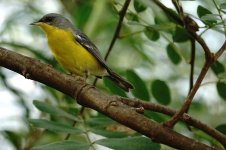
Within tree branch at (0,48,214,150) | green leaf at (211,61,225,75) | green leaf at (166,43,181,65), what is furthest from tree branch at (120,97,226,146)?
green leaf at (166,43,181,65)

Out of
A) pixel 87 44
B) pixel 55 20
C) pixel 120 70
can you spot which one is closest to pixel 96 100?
pixel 120 70

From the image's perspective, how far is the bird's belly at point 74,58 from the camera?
2.30 m

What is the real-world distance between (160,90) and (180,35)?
19 cm

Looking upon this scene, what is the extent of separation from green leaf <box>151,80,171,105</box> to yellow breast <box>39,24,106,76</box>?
0.60 meters

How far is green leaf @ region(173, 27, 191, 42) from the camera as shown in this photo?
1.55 m

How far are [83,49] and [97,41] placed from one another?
0.14 metres

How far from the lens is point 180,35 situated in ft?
5.18

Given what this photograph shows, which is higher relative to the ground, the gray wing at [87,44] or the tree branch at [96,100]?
the tree branch at [96,100]

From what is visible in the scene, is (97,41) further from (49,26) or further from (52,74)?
(52,74)

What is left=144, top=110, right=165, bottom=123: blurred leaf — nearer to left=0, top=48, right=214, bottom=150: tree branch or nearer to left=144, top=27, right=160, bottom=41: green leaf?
left=144, top=27, right=160, bottom=41: green leaf

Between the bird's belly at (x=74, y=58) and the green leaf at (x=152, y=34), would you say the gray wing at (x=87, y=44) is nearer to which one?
the bird's belly at (x=74, y=58)

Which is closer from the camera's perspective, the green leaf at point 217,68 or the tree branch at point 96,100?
the tree branch at point 96,100

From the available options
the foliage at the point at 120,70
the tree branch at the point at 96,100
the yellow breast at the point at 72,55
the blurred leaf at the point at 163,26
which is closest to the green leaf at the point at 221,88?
the foliage at the point at 120,70

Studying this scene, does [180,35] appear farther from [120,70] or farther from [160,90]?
[120,70]
